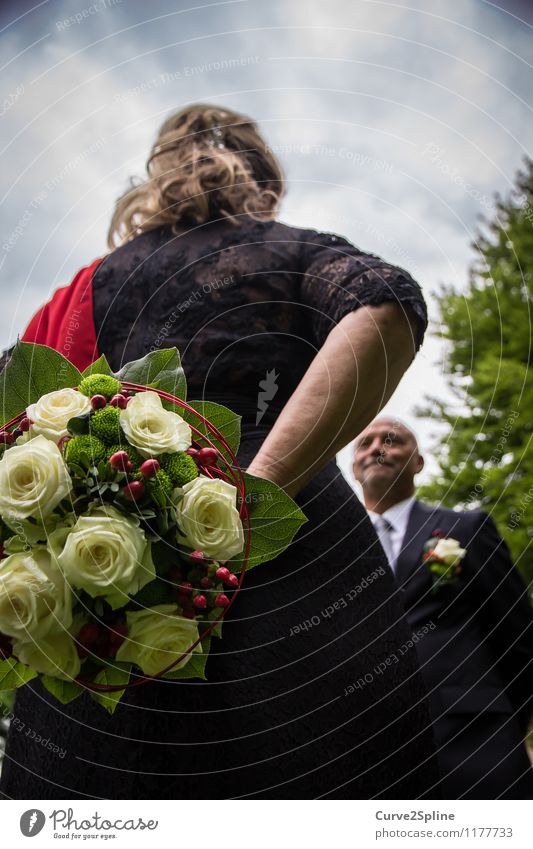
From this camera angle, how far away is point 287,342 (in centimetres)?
145

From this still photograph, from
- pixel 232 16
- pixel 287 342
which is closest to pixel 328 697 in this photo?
pixel 287 342

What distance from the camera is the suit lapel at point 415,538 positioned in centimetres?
336

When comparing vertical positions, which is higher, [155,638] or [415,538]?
[415,538]

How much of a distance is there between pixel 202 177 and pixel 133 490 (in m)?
0.84

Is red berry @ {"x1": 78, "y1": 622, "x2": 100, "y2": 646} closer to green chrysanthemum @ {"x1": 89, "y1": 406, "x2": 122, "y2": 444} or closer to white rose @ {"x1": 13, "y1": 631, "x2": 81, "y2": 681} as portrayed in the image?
white rose @ {"x1": 13, "y1": 631, "x2": 81, "y2": 681}

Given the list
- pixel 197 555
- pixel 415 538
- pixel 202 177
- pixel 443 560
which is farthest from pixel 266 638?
pixel 415 538

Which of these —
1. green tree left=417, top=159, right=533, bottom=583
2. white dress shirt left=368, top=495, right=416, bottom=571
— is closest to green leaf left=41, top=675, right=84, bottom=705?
white dress shirt left=368, top=495, right=416, bottom=571

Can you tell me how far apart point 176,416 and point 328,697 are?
0.53 meters

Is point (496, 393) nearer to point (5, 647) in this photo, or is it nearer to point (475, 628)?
point (475, 628)

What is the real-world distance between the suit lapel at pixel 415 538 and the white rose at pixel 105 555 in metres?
2.46

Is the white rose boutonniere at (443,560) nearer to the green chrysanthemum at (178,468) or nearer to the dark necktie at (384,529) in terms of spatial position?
the dark necktie at (384,529)

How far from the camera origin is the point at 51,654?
39.8 inches

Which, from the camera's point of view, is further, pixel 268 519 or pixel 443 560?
pixel 443 560
